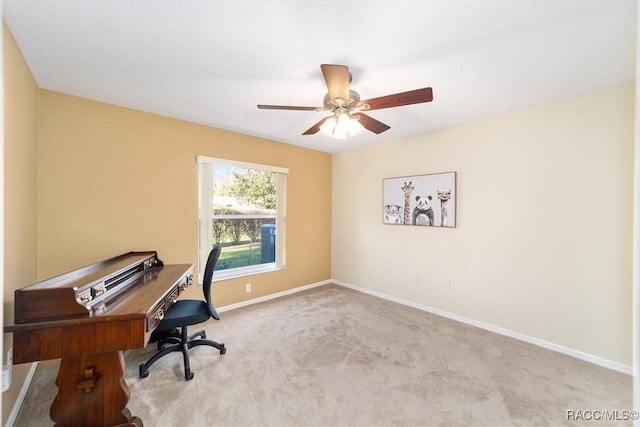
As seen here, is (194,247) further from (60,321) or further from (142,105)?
(60,321)

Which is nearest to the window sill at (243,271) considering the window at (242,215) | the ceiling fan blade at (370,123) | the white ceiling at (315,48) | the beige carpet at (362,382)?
the window at (242,215)

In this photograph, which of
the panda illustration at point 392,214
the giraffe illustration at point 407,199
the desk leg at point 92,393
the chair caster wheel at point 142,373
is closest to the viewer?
the desk leg at point 92,393

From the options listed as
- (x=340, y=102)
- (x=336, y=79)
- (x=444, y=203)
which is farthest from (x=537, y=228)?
(x=336, y=79)

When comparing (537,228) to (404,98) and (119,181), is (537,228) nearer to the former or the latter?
(404,98)

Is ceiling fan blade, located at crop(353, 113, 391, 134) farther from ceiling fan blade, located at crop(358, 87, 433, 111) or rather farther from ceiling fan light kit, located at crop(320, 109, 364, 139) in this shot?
Result: ceiling fan blade, located at crop(358, 87, 433, 111)

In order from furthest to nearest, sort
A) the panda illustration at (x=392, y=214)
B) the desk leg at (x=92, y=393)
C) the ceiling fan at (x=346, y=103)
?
the panda illustration at (x=392, y=214)
the ceiling fan at (x=346, y=103)
the desk leg at (x=92, y=393)

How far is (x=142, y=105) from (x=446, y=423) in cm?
363

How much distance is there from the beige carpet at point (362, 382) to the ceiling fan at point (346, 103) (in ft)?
6.49

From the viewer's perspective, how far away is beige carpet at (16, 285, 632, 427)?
1744 mm

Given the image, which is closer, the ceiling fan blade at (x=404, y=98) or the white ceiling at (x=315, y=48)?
the white ceiling at (x=315, y=48)

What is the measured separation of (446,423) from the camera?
1690mm

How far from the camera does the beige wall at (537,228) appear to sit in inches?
88.8

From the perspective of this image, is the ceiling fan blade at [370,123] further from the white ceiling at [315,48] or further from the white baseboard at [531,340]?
the white baseboard at [531,340]

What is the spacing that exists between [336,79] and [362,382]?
7.16ft
